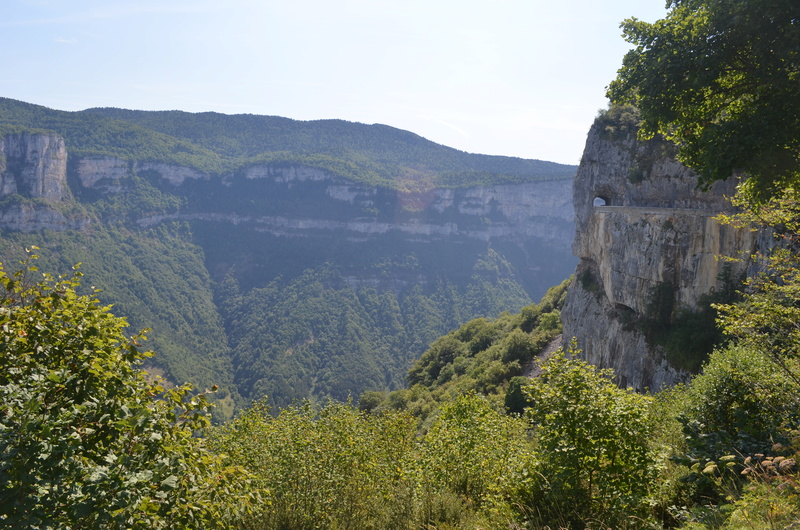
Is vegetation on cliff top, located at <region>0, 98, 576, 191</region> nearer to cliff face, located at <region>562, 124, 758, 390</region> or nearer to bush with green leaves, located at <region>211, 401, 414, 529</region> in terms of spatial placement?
cliff face, located at <region>562, 124, 758, 390</region>

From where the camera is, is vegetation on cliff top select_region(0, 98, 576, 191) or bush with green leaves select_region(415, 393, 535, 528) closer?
bush with green leaves select_region(415, 393, 535, 528)

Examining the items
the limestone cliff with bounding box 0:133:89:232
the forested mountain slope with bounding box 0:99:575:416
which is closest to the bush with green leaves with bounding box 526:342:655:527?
the forested mountain slope with bounding box 0:99:575:416

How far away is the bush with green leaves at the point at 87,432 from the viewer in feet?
13.8

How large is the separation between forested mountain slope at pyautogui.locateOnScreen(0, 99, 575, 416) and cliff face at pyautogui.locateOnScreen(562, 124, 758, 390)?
5823cm

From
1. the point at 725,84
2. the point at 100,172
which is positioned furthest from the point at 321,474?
the point at 100,172

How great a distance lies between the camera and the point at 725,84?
28.8 ft

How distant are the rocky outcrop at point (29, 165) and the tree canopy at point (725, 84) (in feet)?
401

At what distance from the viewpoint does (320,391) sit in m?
84.7

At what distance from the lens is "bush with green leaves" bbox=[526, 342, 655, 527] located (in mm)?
6812

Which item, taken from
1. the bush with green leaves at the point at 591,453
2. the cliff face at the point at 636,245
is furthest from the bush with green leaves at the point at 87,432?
the cliff face at the point at 636,245

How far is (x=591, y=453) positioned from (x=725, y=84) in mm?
6565

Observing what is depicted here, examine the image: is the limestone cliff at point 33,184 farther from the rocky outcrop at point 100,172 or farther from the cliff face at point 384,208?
the cliff face at point 384,208

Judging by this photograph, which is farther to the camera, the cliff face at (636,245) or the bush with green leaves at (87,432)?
the cliff face at (636,245)

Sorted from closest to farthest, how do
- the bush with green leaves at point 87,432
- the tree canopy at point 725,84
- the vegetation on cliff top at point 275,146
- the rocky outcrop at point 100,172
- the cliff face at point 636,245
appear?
the bush with green leaves at point 87,432 → the tree canopy at point 725,84 → the cliff face at point 636,245 → the rocky outcrop at point 100,172 → the vegetation on cliff top at point 275,146
